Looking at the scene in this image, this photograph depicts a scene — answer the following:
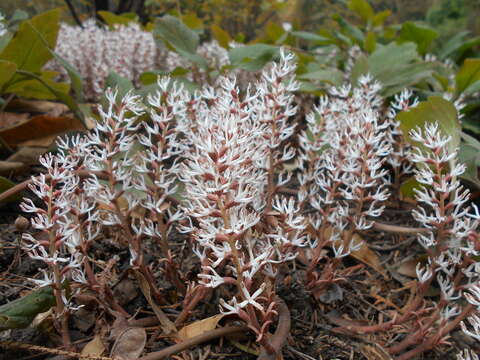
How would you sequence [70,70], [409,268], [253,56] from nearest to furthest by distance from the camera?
[409,268]
[70,70]
[253,56]

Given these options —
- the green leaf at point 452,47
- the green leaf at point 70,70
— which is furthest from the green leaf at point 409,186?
the green leaf at point 452,47

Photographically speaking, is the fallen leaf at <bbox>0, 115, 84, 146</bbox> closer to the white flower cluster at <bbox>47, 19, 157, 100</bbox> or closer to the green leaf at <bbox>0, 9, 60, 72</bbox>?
the green leaf at <bbox>0, 9, 60, 72</bbox>

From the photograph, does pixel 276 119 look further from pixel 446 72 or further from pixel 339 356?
pixel 446 72

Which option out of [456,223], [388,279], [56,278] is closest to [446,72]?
[388,279]

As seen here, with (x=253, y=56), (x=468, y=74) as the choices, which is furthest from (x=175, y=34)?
(x=468, y=74)

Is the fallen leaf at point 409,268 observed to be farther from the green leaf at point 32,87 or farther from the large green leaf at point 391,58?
the green leaf at point 32,87

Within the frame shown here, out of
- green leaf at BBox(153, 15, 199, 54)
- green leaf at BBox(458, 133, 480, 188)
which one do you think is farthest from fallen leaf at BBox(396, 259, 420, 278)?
green leaf at BBox(153, 15, 199, 54)

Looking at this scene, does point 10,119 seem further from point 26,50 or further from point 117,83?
point 117,83
